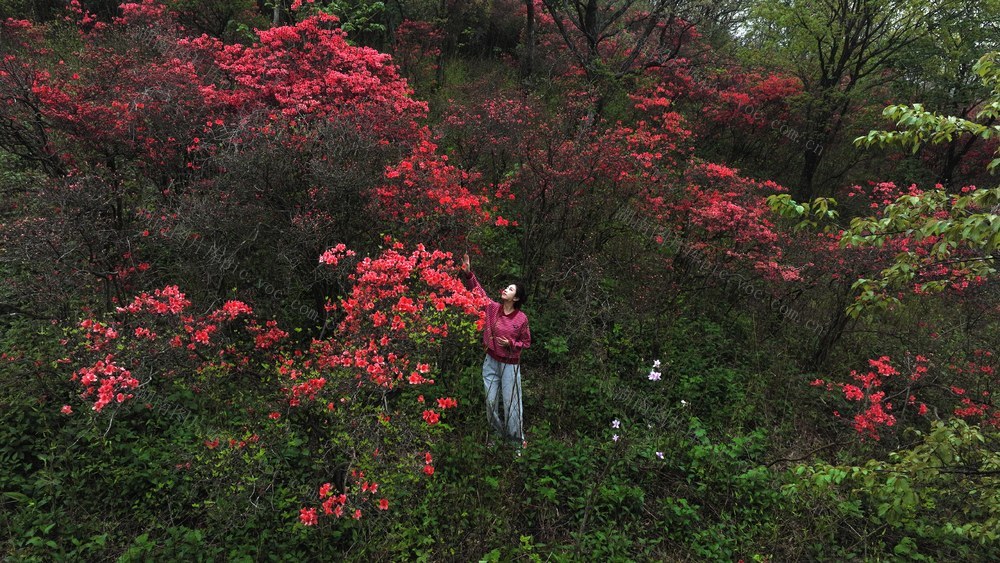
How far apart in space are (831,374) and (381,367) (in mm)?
7529

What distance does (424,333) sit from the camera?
12.9 ft

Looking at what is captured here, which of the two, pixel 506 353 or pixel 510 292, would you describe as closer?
pixel 510 292

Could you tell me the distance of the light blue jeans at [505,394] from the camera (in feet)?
15.1

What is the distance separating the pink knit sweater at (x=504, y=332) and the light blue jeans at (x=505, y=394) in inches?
4.3

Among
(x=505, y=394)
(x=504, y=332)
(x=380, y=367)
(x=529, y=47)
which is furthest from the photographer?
(x=529, y=47)

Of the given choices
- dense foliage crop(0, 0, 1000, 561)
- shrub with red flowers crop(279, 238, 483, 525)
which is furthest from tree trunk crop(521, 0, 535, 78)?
shrub with red flowers crop(279, 238, 483, 525)

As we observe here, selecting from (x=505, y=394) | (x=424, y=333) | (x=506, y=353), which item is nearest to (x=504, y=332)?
(x=506, y=353)

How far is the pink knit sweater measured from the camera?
4480mm

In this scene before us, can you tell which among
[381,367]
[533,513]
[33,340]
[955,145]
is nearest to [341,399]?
[381,367]

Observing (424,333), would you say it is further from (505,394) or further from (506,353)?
(505,394)

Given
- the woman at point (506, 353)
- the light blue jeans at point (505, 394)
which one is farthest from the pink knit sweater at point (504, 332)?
the light blue jeans at point (505, 394)

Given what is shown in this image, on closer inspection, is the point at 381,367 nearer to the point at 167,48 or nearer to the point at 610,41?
the point at 167,48

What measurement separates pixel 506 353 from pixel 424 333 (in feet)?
3.11

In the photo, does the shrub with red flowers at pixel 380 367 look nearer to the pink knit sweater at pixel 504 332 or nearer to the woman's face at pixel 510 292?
the pink knit sweater at pixel 504 332
